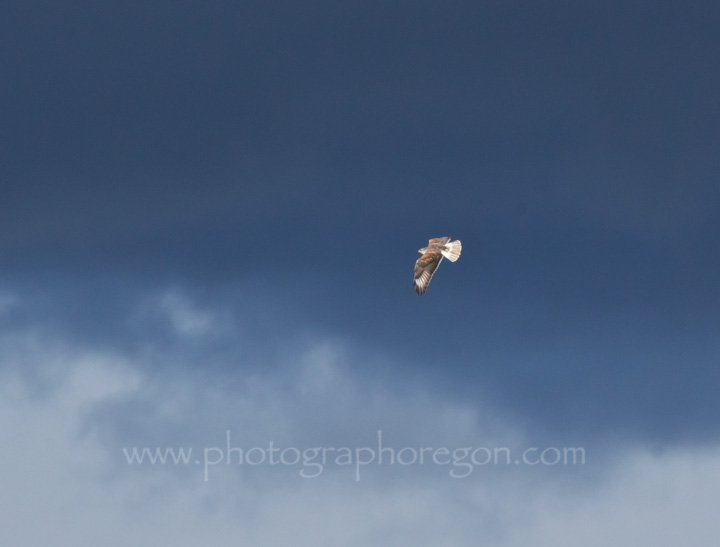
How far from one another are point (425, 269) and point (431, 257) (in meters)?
0.84

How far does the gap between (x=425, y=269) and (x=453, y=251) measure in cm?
254

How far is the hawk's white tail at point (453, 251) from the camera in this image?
43031 mm

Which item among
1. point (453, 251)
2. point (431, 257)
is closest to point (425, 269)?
point (431, 257)

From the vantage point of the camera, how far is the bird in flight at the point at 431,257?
43.9 meters

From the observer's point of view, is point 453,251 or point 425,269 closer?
point 453,251

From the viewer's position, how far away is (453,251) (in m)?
43.6

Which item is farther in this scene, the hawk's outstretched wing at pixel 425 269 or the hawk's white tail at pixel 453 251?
the hawk's outstretched wing at pixel 425 269

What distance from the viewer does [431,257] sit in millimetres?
45062

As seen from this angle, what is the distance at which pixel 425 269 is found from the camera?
149ft

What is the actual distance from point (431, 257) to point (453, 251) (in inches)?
74.7

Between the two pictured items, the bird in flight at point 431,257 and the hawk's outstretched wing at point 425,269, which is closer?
the bird in flight at point 431,257

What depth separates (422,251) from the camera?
4453 centimetres

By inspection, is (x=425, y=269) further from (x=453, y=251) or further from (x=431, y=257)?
(x=453, y=251)

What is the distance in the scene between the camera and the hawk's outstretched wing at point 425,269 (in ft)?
148
